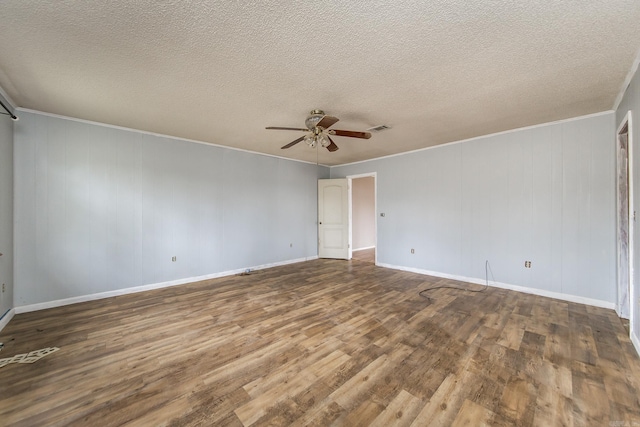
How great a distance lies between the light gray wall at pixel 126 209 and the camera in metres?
3.16

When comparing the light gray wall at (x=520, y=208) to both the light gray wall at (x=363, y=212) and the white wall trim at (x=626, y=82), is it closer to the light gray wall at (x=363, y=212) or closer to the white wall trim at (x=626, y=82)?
the white wall trim at (x=626, y=82)

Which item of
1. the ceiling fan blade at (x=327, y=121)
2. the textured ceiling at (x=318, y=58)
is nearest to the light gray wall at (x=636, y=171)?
the textured ceiling at (x=318, y=58)

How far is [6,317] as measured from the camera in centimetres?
A: 278

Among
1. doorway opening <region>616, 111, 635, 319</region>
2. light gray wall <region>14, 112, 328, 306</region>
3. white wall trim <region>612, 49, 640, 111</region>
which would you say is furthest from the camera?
light gray wall <region>14, 112, 328, 306</region>

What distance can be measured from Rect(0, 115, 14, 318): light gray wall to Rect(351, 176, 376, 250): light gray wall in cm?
683

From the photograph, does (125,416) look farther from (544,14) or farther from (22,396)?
(544,14)

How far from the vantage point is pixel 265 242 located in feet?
18.1

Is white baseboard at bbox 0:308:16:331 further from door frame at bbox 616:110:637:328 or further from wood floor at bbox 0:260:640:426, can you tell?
door frame at bbox 616:110:637:328

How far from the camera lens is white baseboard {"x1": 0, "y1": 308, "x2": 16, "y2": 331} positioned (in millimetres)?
2668

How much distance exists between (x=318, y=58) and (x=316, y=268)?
426 centimetres

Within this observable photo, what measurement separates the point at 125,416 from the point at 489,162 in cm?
534

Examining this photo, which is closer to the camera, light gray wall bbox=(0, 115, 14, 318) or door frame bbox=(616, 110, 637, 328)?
door frame bbox=(616, 110, 637, 328)

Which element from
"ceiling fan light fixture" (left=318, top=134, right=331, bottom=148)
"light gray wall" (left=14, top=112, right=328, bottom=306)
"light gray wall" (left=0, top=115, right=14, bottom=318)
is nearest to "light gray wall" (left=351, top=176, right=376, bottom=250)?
"light gray wall" (left=14, top=112, right=328, bottom=306)

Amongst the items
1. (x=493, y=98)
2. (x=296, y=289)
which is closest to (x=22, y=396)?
(x=296, y=289)
